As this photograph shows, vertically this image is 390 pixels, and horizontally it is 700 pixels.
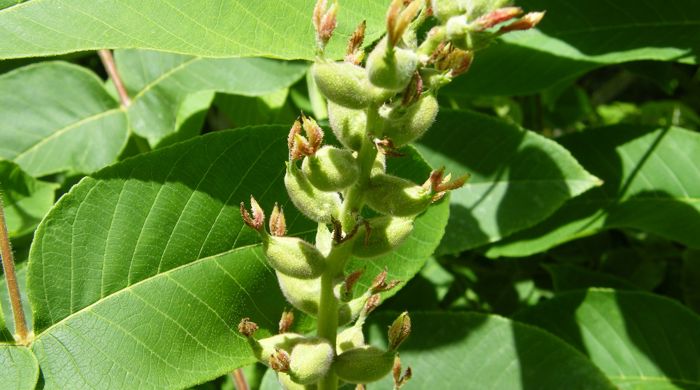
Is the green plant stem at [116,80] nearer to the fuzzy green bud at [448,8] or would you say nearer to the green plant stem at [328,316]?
the green plant stem at [328,316]

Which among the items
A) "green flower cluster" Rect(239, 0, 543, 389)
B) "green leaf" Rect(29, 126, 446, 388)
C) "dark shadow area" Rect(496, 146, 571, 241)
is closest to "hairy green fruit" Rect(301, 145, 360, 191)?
"green flower cluster" Rect(239, 0, 543, 389)

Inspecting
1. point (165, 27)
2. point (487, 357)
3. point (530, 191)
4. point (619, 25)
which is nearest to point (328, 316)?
point (165, 27)

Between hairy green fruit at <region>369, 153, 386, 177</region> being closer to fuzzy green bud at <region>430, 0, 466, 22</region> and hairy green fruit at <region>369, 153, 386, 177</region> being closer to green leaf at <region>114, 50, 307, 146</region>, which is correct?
fuzzy green bud at <region>430, 0, 466, 22</region>

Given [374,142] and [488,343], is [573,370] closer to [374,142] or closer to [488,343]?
[488,343]

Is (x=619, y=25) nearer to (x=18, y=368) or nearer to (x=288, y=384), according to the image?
(x=288, y=384)

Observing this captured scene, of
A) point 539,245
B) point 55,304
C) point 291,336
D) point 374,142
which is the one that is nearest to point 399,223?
point 374,142

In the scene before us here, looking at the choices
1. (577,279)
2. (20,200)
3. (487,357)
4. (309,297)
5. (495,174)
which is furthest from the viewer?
(577,279)
